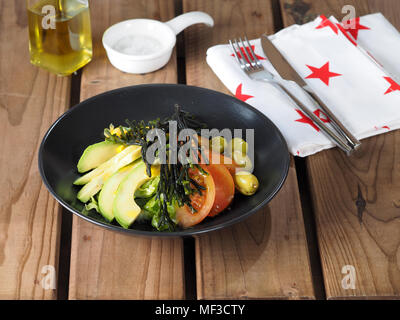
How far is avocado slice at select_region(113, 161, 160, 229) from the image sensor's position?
907mm

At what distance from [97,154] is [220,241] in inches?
10.7

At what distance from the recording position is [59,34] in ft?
4.23

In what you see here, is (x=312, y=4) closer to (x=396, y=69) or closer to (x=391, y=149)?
(x=396, y=69)

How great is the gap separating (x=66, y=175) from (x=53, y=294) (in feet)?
0.71

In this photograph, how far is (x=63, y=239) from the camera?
3.37 ft

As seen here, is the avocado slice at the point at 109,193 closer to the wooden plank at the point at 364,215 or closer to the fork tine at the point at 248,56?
the wooden plank at the point at 364,215

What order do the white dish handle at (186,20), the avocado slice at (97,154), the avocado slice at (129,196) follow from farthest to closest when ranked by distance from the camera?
1. the white dish handle at (186,20)
2. the avocado slice at (97,154)
3. the avocado slice at (129,196)

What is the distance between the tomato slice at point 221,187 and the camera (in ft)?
3.10

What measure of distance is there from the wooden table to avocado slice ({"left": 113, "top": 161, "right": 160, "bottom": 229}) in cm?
9

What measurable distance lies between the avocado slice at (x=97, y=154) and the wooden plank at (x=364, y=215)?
0.40 meters

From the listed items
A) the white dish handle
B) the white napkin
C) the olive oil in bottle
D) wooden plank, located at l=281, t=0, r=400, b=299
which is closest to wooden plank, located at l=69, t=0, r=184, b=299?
wooden plank, located at l=281, t=0, r=400, b=299

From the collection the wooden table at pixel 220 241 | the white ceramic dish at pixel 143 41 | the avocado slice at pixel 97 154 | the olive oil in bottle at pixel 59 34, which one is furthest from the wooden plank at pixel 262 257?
the olive oil in bottle at pixel 59 34

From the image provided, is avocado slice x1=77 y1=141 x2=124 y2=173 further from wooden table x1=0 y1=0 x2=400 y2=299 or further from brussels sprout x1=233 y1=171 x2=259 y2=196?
brussels sprout x1=233 y1=171 x2=259 y2=196

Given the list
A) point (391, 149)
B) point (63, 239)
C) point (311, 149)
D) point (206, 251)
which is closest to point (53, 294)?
point (63, 239)
